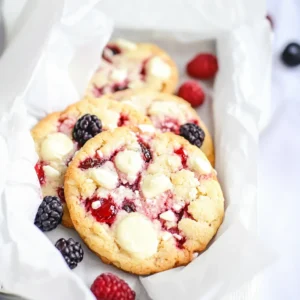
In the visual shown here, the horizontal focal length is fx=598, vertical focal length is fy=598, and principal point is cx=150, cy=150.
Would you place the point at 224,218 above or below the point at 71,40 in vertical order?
below

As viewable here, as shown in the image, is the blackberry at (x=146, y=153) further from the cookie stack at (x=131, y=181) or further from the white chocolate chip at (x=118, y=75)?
the white chocolate chip at (x=118, y=75)

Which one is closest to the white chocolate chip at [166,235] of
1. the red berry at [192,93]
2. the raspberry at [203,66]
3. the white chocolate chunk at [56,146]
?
the white chocolate chunk at [56,146]

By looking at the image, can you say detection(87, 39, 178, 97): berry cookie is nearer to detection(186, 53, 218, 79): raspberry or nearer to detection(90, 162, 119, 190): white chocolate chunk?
detection(186, 53, 218, 79): raspberry

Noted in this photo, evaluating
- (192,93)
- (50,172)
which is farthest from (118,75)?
(50,172)

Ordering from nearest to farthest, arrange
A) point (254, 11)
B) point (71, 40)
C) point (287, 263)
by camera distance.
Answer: point (287, 263), point (71, 40), point (254, 11)

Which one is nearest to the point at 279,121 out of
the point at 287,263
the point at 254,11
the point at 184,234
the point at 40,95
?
the point at 254,11

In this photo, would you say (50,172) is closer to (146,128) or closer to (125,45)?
(146,128)

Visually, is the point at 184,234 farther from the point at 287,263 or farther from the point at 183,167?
the point at 287,263
